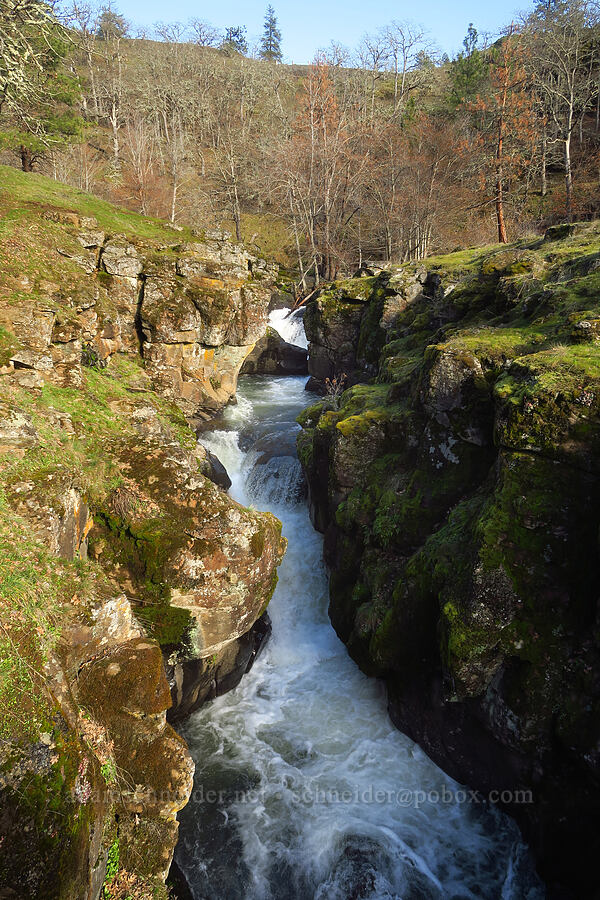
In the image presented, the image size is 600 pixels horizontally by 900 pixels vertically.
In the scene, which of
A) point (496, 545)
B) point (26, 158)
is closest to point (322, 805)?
point (496, 545)

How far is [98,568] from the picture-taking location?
6.92 meters

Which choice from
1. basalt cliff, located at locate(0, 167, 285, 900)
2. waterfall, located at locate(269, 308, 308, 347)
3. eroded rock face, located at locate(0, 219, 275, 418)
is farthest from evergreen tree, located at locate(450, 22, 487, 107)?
basalt cliff, located at locate(0, 167, 285, 900)

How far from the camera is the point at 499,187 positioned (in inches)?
786

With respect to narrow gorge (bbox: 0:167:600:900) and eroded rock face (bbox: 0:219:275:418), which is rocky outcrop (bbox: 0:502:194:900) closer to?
narrow gorge (bbox: 0:167:600:900)

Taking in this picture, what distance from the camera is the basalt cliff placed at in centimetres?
429

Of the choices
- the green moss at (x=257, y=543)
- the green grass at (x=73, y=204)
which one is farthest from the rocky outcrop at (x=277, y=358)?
the green moss at (x=257, y=543)

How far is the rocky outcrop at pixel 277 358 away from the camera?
25.7 m

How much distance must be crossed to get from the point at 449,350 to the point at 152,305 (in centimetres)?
1135

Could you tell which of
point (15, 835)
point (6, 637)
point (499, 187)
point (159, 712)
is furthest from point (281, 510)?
point (499, 187)

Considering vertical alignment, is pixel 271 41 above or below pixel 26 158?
above

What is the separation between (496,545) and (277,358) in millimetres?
20603

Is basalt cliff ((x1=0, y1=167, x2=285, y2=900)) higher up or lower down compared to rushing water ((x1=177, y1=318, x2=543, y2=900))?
higher up

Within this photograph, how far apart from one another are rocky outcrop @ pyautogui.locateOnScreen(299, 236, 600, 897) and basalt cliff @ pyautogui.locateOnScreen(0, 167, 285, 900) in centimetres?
271

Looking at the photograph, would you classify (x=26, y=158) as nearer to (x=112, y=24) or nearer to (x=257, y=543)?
(x=257, y=543)
